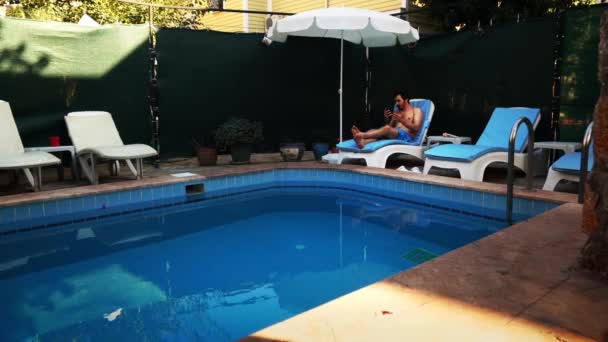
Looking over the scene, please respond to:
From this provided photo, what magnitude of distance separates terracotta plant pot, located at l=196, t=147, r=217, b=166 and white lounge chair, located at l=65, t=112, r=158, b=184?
3.59ft

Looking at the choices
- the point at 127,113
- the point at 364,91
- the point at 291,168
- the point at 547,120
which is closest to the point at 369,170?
the point at 291,168

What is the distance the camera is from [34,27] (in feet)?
18.4

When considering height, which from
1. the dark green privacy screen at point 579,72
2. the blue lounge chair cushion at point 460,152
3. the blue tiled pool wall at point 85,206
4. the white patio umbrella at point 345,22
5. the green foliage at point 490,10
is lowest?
the blue tiled pool wall at point 85,206

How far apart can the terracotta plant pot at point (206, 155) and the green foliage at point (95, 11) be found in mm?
6520

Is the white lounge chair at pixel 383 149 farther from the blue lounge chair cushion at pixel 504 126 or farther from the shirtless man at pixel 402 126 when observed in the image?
the blue lounge chair cushion at pixel 504 126

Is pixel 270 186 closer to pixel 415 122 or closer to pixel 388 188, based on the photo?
pixel 388 188

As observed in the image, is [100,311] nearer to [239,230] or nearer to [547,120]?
[239,230]

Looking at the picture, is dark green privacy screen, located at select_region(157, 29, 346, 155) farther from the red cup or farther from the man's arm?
the man's arm

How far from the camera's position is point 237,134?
21.4ft

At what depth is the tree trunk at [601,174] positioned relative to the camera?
1820 mm

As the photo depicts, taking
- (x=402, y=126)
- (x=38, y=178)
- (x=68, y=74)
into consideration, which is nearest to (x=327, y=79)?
(x=402, y=126)

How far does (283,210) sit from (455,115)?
332 cm

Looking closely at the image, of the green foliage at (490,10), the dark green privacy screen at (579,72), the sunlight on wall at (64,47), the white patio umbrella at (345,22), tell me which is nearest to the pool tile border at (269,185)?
the dark green privacy screen at (579,72)

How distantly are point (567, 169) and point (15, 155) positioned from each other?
5.52m
